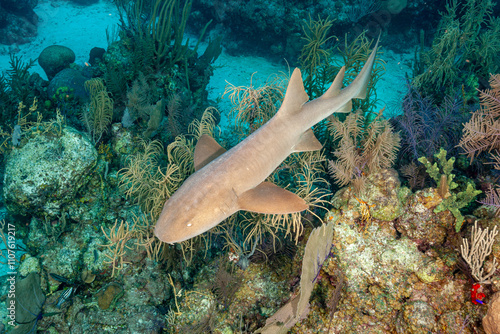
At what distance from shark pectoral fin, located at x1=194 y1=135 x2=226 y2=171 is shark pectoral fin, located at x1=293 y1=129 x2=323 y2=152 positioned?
1.15 metres

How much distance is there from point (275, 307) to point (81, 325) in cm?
321

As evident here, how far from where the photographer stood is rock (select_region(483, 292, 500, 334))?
241 cm

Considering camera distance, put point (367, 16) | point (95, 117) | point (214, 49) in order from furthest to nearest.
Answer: point (367, 16) < point (214, 49) < point (95, 117)

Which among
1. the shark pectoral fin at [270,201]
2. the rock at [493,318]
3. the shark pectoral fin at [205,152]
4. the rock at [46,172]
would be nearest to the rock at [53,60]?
the rock at [46,172]

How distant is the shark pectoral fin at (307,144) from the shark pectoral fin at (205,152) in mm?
1152

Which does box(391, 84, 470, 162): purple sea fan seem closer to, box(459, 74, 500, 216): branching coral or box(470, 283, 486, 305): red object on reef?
box(459, 74, 500, 216): branching coral

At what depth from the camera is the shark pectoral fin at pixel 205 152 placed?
3510 millimetres

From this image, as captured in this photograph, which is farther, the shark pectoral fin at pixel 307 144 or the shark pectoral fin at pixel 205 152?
the shark pectoral fin at pixel 307 144

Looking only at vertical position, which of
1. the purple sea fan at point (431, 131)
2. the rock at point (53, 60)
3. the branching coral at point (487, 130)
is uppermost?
the branching coral at point (487, 130)

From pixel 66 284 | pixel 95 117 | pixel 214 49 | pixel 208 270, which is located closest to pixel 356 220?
pixel 208 270

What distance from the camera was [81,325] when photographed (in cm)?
412

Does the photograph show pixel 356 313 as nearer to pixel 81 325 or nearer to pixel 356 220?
pixel 356 220

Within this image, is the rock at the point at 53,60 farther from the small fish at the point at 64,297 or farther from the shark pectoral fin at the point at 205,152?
the shark pectoral fin at the point at 205,152

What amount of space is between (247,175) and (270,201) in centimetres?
45
